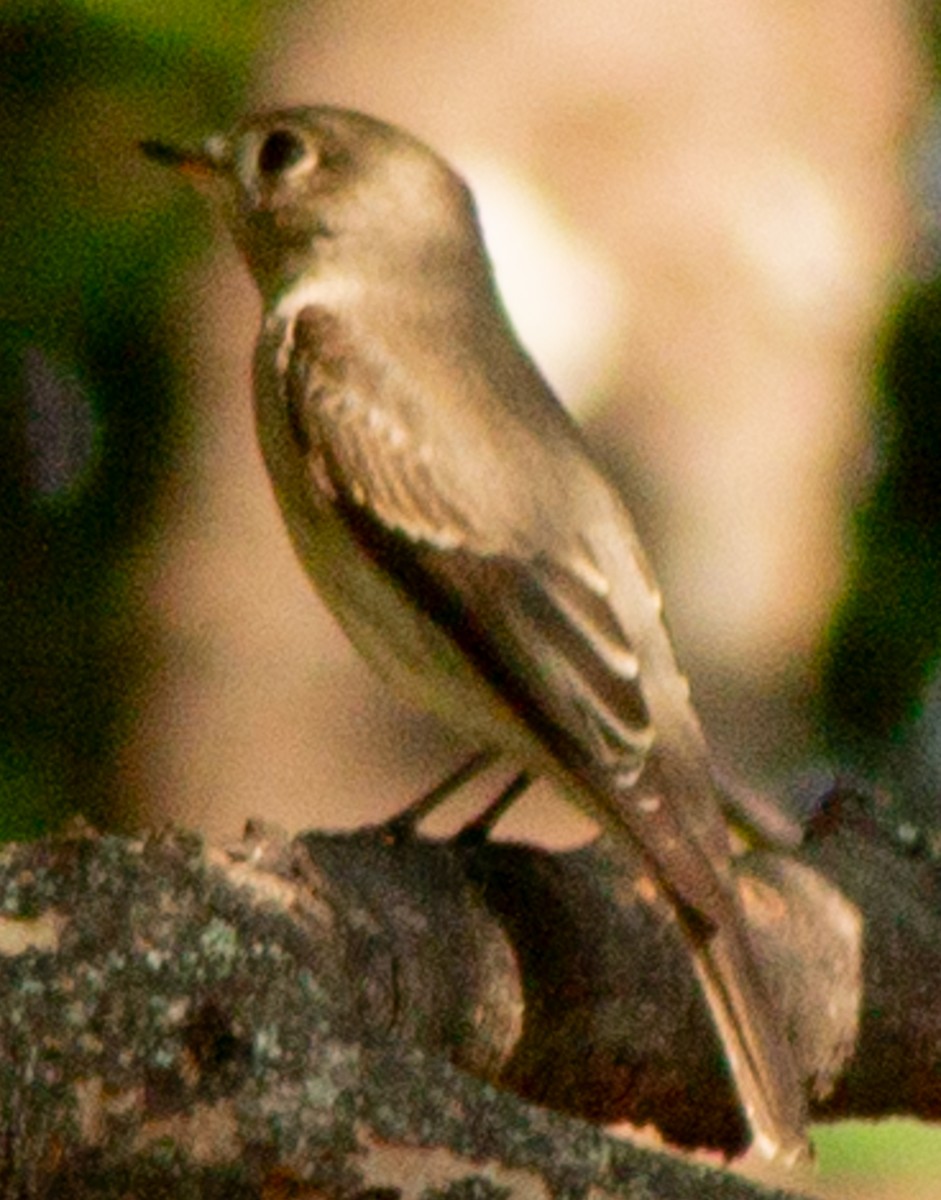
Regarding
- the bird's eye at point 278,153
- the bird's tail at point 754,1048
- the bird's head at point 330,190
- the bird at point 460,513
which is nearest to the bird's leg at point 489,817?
the bird at point 460,513

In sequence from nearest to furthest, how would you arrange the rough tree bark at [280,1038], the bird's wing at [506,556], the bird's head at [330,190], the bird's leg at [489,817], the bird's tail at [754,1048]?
the rough tree bark at [280,1038] → the bird's tail at [754,1048] → the bird's wing at [506,556] → the bird's leg at [489,817] → the bird's head at [330,190]

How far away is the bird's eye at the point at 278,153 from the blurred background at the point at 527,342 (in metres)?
0.65

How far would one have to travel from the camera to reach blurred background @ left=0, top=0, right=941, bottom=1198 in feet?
16.0

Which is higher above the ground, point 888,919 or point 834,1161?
point 888,919

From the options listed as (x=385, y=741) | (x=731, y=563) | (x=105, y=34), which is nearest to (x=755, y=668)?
(x=731, y=563)

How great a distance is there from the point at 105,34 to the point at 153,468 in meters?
0.90

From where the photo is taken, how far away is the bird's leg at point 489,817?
3.64 m

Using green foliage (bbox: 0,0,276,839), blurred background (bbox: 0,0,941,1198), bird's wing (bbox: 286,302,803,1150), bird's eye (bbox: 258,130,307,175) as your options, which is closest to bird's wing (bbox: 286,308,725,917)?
bird's wing (bbox: 286,302,803,1150)

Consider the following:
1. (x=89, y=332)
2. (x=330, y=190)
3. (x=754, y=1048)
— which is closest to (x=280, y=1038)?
(x=754, y=1048)

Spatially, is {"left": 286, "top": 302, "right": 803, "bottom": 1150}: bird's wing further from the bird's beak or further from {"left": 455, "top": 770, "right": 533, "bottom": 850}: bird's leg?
the bird's beak

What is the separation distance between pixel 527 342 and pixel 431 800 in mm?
1374

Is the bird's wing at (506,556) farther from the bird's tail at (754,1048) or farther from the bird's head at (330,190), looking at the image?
the bird's head at (330,190)

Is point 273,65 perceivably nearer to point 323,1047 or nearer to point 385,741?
point 385,741

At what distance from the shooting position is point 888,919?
355 cm
